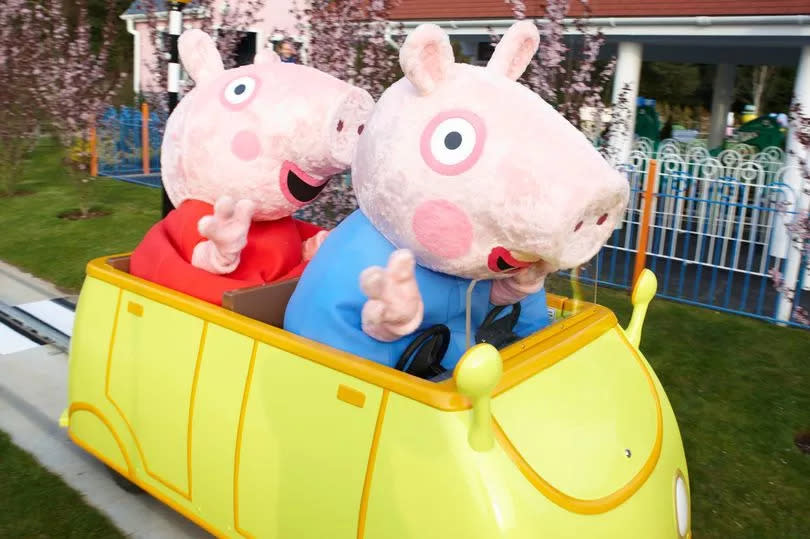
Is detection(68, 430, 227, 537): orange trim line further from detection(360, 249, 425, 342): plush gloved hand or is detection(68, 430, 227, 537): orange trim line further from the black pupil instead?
the black pupil

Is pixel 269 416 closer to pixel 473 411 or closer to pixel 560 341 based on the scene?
pixel 473 411

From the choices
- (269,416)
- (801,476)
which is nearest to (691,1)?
(801,476)

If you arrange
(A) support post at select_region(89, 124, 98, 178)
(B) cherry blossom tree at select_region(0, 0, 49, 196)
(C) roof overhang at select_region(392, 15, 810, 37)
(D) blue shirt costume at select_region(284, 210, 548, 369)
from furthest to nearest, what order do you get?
(A) support post at select_region(89, 124, 98, 178), (B) cherry blossom tree at select_region(0, 0, 49, 196), (C) roof overhang at select_region(392, 15, 810, 37), (D) blue shirt costume at select_region(284, 210, 548, 369)

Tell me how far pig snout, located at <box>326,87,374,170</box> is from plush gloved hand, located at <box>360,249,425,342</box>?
1.11 meters

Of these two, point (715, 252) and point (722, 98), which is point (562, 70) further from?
point (722, 98)

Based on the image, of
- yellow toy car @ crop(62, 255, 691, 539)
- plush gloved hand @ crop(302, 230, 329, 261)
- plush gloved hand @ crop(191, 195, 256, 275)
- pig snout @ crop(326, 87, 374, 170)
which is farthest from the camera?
plush gloved hand @ crop(302, 230, 329, 261)

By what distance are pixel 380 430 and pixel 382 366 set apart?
19 cm

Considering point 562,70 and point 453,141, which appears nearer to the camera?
point 453,141

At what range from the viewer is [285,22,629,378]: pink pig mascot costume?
216 centimetres

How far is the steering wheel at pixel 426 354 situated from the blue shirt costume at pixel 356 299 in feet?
0.12

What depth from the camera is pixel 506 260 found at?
7.77 feet

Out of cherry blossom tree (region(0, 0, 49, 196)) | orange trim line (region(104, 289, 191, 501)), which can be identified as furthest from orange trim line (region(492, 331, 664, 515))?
cherry blossom tree (region(0, 0, 49, 196))

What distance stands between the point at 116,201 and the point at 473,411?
9974 mm

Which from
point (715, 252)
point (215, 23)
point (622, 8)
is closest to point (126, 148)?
point (215, 23)
